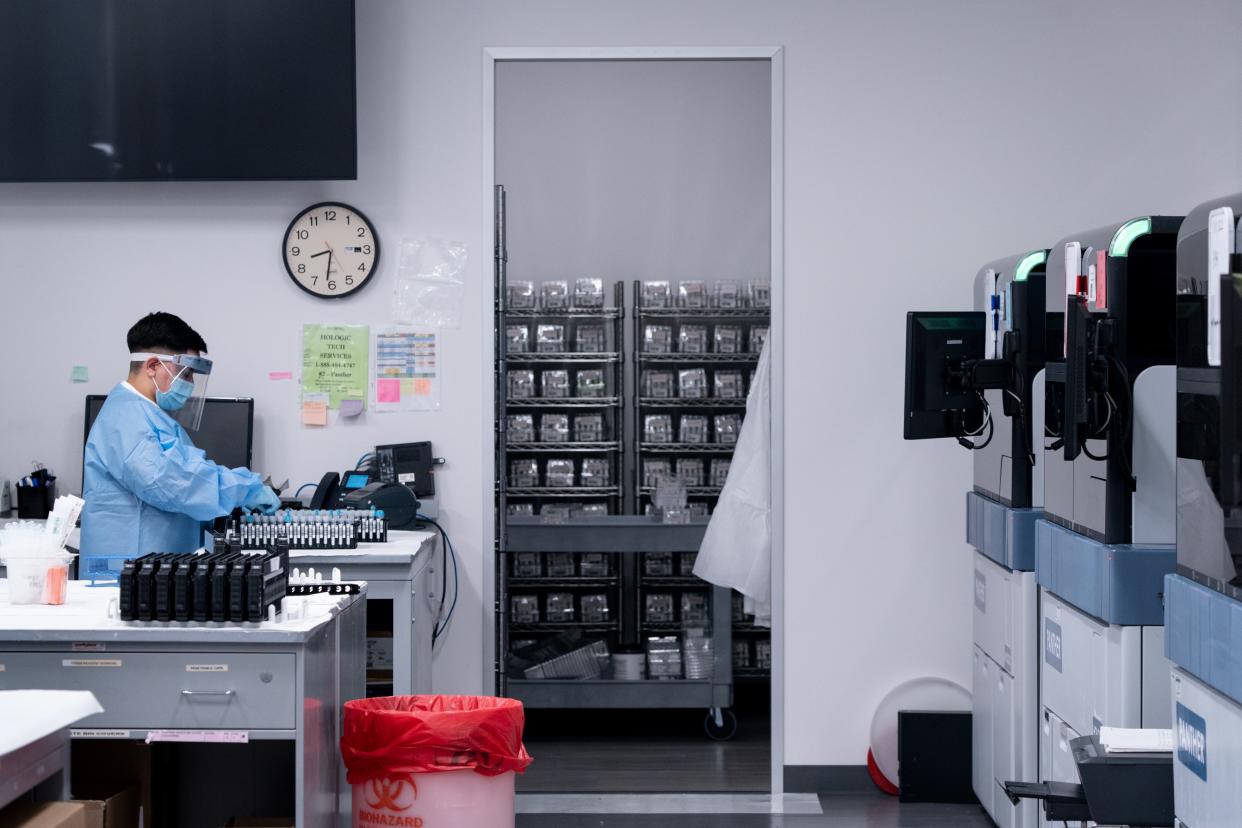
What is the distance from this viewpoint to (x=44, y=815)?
6.93ft

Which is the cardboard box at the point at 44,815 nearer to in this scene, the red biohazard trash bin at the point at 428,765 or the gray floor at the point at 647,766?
the red biohazard trash bin at the point at 428,765

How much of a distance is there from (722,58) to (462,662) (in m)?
2.29

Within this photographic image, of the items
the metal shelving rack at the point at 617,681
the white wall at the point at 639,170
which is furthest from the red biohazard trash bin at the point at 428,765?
the white wall at the point at 639,170

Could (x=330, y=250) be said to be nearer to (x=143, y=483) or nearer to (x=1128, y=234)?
(x=143, y=483)

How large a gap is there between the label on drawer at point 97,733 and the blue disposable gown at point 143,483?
111 cm

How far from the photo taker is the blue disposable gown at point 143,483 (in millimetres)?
3482

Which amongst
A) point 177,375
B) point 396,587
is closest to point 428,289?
point 177,375

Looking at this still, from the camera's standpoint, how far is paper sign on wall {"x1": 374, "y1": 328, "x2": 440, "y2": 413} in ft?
14.0

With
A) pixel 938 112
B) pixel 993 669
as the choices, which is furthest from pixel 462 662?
pixel 938 112

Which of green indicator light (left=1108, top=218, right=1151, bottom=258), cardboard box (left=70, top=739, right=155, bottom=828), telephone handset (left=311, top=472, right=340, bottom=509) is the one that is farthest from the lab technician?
green indicator light (left=1108, top=218, right=1151, bottom=258)

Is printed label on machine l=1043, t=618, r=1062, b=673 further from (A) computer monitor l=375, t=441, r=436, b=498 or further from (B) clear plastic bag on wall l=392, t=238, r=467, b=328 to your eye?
(B) clear plastic bag on wall l=392, t=238, r=467, b=328

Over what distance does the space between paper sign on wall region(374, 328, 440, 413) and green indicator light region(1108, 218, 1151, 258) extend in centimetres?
240

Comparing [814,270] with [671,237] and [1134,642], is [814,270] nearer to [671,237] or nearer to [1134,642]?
[1134,642]

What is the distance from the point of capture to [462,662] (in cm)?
430
